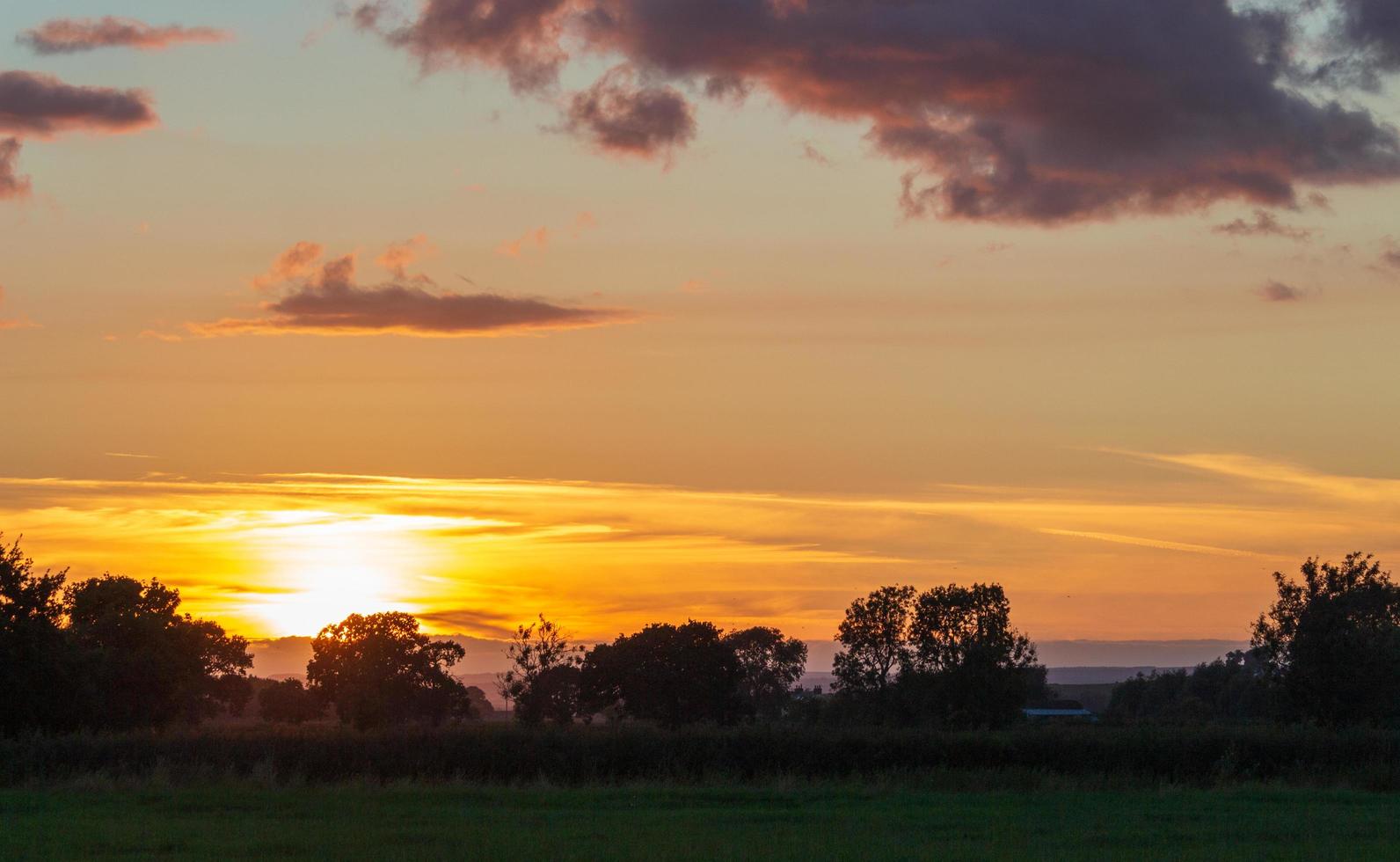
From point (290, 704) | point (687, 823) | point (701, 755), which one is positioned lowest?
point (290, 704)

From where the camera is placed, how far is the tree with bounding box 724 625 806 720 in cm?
13575

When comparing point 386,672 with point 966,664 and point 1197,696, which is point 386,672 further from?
point 1197,696

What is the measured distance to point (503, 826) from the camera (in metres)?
28.0

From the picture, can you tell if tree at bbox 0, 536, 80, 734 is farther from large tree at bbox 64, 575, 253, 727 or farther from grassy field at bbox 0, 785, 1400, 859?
grassy field at bbox 0, 785, 1400, 859

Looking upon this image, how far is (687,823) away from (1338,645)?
56.9 m

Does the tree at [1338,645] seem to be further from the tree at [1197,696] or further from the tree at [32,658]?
the tree at [32,658]

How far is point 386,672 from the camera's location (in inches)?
4134

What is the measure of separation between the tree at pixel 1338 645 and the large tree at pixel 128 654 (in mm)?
55990

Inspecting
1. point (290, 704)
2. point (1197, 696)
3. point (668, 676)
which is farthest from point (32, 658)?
point (1197, 696)

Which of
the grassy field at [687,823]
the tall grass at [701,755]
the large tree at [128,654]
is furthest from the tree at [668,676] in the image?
the grassy field at [687,823]

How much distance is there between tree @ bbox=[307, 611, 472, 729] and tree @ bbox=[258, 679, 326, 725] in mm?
9741

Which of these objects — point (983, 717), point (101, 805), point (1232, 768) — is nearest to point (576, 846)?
point (101, 805)

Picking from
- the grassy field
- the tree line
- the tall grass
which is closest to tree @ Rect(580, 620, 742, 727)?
the tree line

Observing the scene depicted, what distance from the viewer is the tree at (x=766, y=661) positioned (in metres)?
136
